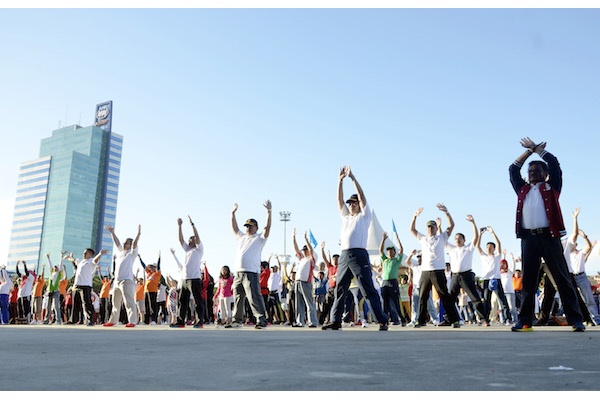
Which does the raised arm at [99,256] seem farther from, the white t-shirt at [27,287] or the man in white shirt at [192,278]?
the white t-shirt at [27,287]

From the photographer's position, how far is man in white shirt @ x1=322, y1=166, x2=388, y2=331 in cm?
934

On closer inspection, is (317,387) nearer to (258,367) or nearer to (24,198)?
(258,367)

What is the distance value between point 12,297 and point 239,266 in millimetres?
17050

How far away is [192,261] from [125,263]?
1.87 metres

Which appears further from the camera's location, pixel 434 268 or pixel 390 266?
pixel 390 266

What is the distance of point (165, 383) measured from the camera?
2.75 meters

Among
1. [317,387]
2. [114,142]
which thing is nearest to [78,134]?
[114,142]

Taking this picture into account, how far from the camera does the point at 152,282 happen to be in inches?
679

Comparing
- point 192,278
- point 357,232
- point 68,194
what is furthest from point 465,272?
point 68,194

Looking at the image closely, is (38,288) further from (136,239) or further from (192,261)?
(192,261)

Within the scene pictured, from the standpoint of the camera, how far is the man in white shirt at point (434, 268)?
11.5 m

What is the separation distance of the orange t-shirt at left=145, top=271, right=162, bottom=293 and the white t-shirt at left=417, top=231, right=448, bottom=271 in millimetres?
8336

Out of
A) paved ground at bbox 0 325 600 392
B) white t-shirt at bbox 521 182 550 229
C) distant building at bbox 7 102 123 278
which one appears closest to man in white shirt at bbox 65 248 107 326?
white t-shirt at bbox 521 182 550 229

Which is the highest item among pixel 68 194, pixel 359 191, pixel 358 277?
pixel 68 194
